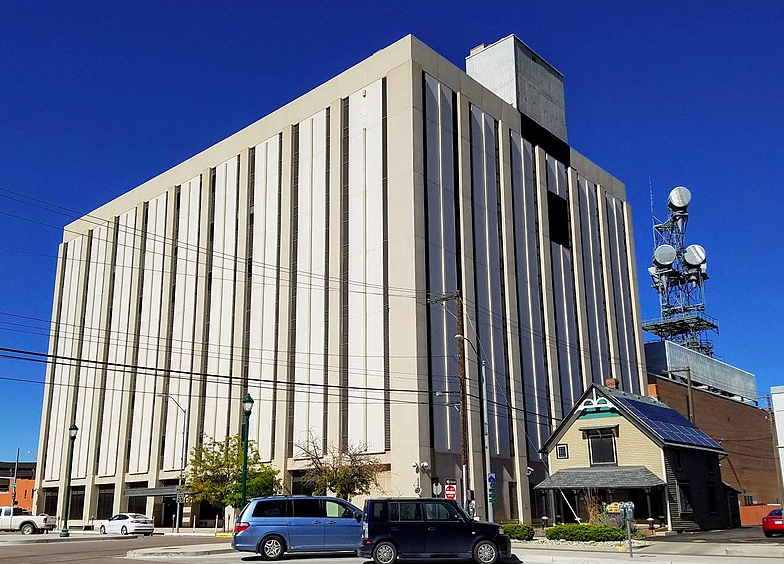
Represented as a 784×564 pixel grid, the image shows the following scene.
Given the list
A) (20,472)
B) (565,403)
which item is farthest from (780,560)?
(20,472)

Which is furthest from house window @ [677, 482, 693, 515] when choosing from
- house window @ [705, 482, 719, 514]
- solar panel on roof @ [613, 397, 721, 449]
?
house window @ [705, 482, 719, 514]

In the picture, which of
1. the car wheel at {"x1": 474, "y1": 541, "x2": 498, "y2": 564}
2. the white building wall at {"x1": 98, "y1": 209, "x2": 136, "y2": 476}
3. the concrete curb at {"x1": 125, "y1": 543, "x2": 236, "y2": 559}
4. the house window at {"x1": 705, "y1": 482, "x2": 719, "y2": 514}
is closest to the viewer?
the car wheel at {"x1": 474, "y1": 541, "x2": 498, "y2": 564}

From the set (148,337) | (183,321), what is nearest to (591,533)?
(183,321)

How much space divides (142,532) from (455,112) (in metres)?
37.1

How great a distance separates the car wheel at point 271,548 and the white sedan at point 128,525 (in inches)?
1084

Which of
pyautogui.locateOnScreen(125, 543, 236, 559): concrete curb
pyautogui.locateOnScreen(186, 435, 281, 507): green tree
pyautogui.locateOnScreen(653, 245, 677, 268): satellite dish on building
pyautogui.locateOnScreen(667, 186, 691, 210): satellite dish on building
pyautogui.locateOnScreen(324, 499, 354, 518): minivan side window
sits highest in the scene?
pyautogui.locateOnScreen(667, 186, 691, 210): satellite dish on building

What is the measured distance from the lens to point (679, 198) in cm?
9550

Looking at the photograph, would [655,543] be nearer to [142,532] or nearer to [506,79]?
[142,532]

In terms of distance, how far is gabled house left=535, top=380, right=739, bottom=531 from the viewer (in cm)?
4369

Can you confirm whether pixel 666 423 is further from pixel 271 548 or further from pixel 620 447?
pixel 271 548

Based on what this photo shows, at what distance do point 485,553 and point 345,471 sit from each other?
27.2m

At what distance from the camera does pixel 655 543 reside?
33.0m

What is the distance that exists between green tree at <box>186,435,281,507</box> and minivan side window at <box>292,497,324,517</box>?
2869 centimetres

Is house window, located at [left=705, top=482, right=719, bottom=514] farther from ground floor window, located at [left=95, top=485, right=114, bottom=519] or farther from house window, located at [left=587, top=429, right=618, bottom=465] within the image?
ground floor window, located at [left=95, top=485, right=114, bottom=519]
